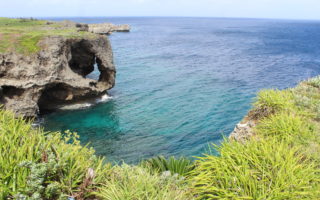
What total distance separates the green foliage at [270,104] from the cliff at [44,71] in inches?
863

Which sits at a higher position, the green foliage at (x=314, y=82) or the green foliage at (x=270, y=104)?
the green foliage at (x=314, y=82)

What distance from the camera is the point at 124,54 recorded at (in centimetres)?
6450

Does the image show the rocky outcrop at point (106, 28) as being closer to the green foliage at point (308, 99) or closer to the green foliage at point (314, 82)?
the green foliage at point (314, 82)

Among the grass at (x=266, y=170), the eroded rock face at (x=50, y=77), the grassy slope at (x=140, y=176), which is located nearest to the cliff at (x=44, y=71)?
the eroded rock face at (x=50, y=77)

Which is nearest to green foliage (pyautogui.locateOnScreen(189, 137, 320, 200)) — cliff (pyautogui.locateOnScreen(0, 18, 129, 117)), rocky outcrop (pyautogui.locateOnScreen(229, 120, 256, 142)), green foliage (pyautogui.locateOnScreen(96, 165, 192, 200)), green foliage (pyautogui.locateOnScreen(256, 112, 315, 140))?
green foliage (pyautogui.locateOnScreen(96, 165, 192, 200))

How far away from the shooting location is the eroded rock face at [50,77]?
1001 inches

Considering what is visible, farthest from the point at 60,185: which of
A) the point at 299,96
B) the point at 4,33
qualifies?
the point at 4,33

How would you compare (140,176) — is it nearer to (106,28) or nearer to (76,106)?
(76,106)

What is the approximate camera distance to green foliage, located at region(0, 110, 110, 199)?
6.48 m

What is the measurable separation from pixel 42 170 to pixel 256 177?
5933 millimetres

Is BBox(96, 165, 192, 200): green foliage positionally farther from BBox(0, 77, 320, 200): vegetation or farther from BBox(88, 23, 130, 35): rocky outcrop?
BBox(88, 23, 130, 35): rocky outcrop

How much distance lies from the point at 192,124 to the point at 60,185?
20.1m

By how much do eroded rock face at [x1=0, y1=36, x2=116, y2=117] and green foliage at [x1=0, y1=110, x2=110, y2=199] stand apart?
19.4 m

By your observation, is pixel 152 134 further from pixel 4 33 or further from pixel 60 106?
pixel 4 33
